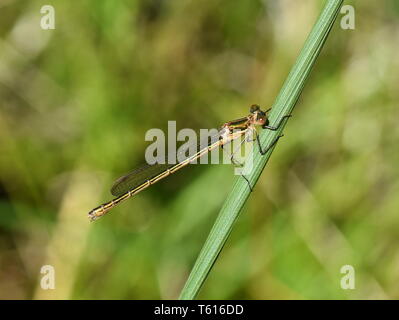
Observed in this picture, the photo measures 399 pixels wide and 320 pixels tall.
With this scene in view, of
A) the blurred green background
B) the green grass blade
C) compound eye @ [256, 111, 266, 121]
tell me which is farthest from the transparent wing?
the green grass blade

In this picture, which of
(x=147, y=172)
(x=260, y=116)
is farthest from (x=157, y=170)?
(x=260, y=116)

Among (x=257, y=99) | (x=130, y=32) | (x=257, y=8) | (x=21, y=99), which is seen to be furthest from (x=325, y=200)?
(x=21, y=99)

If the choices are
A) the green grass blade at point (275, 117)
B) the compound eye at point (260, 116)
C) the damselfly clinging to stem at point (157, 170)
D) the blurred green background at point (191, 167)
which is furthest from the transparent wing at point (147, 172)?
the green grass blade at point (275, 117)

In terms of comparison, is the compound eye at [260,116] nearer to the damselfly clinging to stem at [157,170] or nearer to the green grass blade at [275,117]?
the damselfly clinging to stem at [157,170]

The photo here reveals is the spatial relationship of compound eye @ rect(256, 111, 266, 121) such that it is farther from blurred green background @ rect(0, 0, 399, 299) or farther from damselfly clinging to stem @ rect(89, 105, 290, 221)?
blurred green background @ rect(0, 0, 399, 299)

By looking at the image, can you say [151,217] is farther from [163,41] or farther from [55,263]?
[163,41]

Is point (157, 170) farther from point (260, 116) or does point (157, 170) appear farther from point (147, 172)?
point (260, 116)
